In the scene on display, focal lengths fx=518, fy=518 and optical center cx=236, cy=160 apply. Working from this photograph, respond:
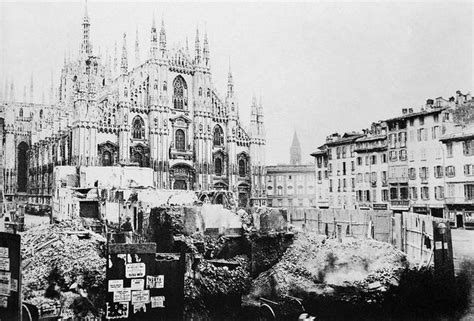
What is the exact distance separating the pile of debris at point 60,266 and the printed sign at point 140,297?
0.95 meters

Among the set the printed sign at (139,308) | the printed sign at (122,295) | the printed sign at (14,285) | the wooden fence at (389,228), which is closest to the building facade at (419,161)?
the wooden fence at (389,228)

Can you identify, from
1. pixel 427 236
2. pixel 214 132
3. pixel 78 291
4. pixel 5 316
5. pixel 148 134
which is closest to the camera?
pixel 5 316

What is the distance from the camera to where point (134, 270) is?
39.3ft

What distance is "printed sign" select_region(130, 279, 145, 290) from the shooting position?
11874mm

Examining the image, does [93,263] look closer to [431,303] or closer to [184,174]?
[431,303]

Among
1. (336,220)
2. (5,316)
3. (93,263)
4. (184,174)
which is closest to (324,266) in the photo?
(336,220)

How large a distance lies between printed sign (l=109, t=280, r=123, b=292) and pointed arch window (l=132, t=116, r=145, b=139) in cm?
1775

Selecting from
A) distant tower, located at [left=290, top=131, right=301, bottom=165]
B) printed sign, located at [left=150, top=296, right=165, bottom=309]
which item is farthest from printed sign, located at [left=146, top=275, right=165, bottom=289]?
distant tower, located at [left=290, top=131, right=301, bottom=165]

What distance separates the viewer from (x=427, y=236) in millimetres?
13266

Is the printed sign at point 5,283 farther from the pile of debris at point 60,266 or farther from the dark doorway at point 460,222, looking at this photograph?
the dark doorway at point 460,222

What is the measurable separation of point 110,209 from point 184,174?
492 inches

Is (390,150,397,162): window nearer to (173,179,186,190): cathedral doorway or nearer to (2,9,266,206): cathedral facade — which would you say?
(2,9,266,206): cathedral facade

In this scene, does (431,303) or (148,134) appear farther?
(148,134)

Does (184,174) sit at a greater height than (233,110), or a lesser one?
lesser
